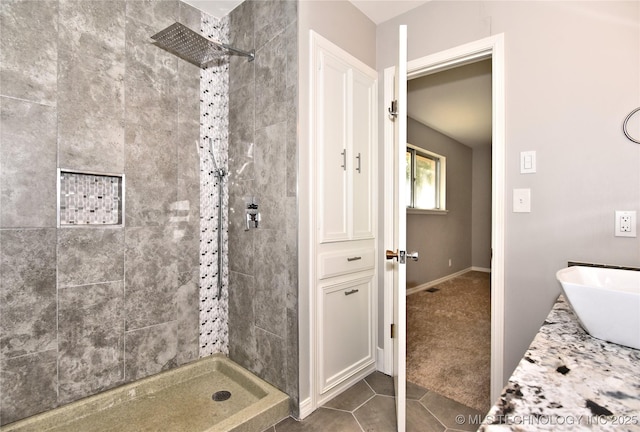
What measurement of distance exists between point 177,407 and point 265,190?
4.58ft

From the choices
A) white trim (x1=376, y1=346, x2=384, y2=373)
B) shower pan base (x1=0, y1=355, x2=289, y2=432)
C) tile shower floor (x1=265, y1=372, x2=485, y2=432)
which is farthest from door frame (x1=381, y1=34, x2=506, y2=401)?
shower pan base (x1=0, y1=355, x2=289, y2=432)

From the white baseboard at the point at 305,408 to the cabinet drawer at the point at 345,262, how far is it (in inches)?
28.3

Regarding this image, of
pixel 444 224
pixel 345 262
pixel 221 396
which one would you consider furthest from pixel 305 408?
pixel 444 224

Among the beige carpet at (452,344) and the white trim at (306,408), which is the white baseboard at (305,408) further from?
the beige carpet at (452,344)

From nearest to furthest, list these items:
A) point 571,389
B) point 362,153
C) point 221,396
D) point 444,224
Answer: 1. point 571,389
2. point 221,396
3. point 362,153
4. point 444,224

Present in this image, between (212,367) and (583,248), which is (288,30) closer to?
(583,248)

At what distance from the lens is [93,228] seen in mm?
1793

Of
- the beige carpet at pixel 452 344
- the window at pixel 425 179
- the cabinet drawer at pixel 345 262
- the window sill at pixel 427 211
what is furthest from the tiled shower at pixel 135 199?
the window at pixel 425 179

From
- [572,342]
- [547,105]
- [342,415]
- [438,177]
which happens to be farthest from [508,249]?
[438,177]

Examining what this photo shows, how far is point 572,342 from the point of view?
2.66 feet

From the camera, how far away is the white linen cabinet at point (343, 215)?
6.32 ft

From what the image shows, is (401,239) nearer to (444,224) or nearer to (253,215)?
(253,215)

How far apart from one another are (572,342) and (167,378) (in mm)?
2180

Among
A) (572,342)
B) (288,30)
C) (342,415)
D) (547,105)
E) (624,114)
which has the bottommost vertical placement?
(342,415)
